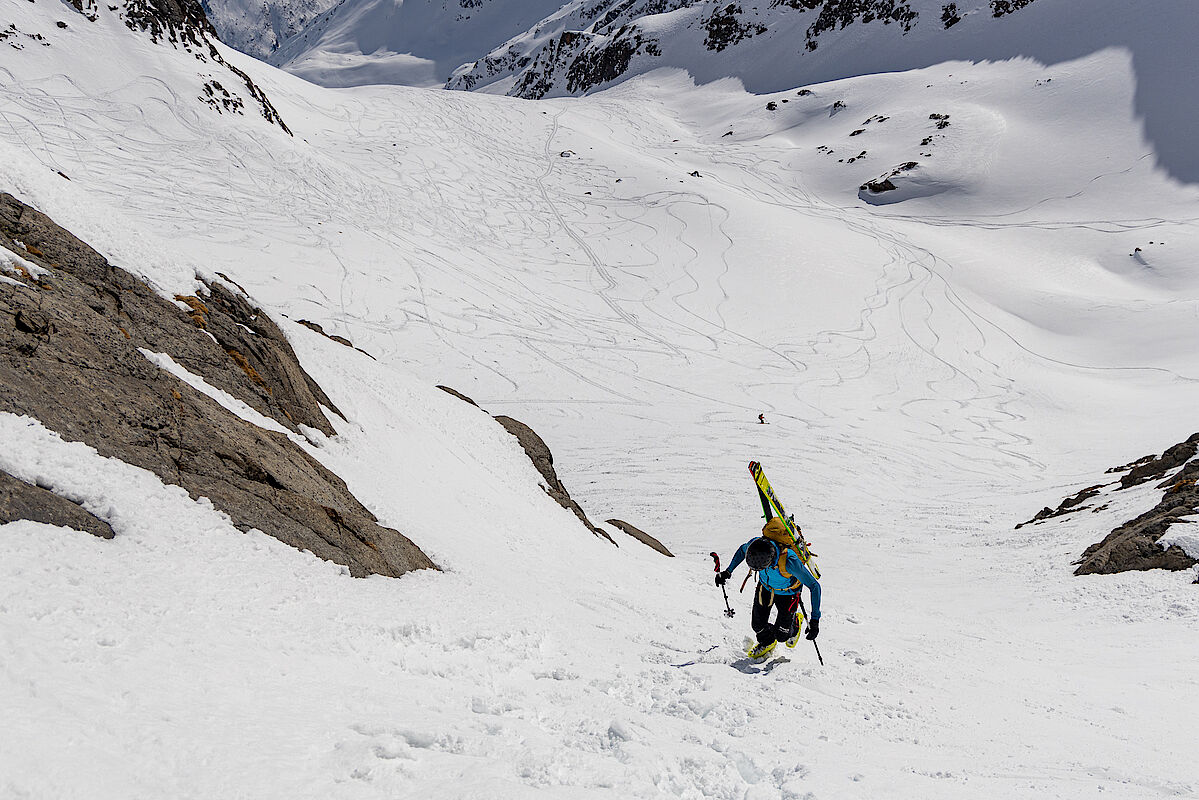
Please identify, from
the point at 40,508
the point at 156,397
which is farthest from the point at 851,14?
the point at 40,508

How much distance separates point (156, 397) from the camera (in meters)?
6.21

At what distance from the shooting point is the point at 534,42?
567 ft

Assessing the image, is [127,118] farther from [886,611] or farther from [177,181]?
[886,611]

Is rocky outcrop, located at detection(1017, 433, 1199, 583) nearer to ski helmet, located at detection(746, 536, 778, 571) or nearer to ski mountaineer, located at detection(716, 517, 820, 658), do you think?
ski mountaineer, located at detection(716, 517, 820, 658)

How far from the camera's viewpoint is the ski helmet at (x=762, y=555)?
7.08 metres

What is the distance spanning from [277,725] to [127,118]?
45.7m

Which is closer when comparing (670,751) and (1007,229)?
(670,751)

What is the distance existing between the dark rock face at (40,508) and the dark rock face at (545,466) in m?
9.89

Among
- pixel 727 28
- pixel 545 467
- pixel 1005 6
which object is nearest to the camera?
pixel 545 467

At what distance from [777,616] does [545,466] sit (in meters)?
9.05

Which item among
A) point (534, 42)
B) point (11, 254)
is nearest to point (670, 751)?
point (11, 254)

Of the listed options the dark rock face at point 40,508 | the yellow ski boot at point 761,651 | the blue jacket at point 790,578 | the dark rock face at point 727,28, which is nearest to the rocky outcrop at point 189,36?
the dark rock face at point 40,508

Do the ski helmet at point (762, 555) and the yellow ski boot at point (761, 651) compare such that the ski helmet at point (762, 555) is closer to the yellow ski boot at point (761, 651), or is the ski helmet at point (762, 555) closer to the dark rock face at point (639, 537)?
the yellow ski boot at point (761, 651)

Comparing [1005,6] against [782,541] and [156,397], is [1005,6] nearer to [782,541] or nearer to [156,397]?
[782,541]
